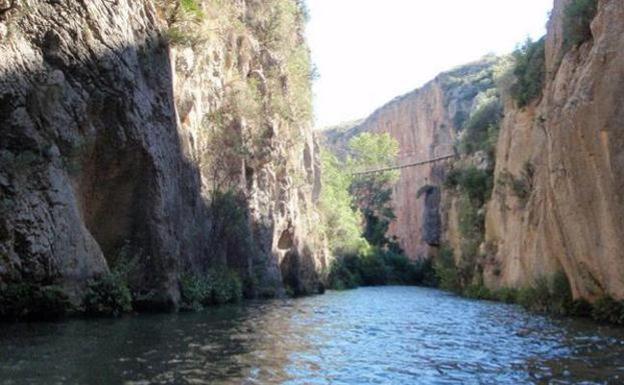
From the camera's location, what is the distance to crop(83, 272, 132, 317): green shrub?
15.4 metres

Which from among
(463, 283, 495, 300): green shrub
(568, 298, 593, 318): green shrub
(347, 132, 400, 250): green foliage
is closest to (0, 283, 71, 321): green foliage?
(568, 298, 593, 318): green shrub

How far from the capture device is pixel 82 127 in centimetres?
1662

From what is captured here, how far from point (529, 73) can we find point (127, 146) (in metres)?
18.6

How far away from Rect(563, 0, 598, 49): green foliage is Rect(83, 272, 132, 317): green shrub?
14.0m

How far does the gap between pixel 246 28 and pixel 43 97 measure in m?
22.0

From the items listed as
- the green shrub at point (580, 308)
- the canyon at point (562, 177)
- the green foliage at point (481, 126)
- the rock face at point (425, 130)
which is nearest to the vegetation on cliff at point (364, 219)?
the rock face at point (425, 130)

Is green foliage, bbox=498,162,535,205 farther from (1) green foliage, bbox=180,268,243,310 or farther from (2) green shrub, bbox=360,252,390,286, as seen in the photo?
(2) green shrub, bbox=360,252,390,286

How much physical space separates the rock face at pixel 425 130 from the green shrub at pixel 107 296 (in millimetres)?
56959

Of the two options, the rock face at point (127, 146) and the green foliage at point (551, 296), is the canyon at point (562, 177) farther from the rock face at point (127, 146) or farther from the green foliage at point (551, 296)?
the rock face at point (127, 146)

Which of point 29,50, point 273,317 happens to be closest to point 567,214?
point 273,317

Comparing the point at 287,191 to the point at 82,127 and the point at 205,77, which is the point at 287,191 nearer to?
the point at 205,77

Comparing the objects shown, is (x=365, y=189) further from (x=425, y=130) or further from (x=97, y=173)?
(x=97, y=173)

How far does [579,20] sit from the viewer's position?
18.9 metres

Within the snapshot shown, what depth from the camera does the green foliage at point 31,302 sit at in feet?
43.1
